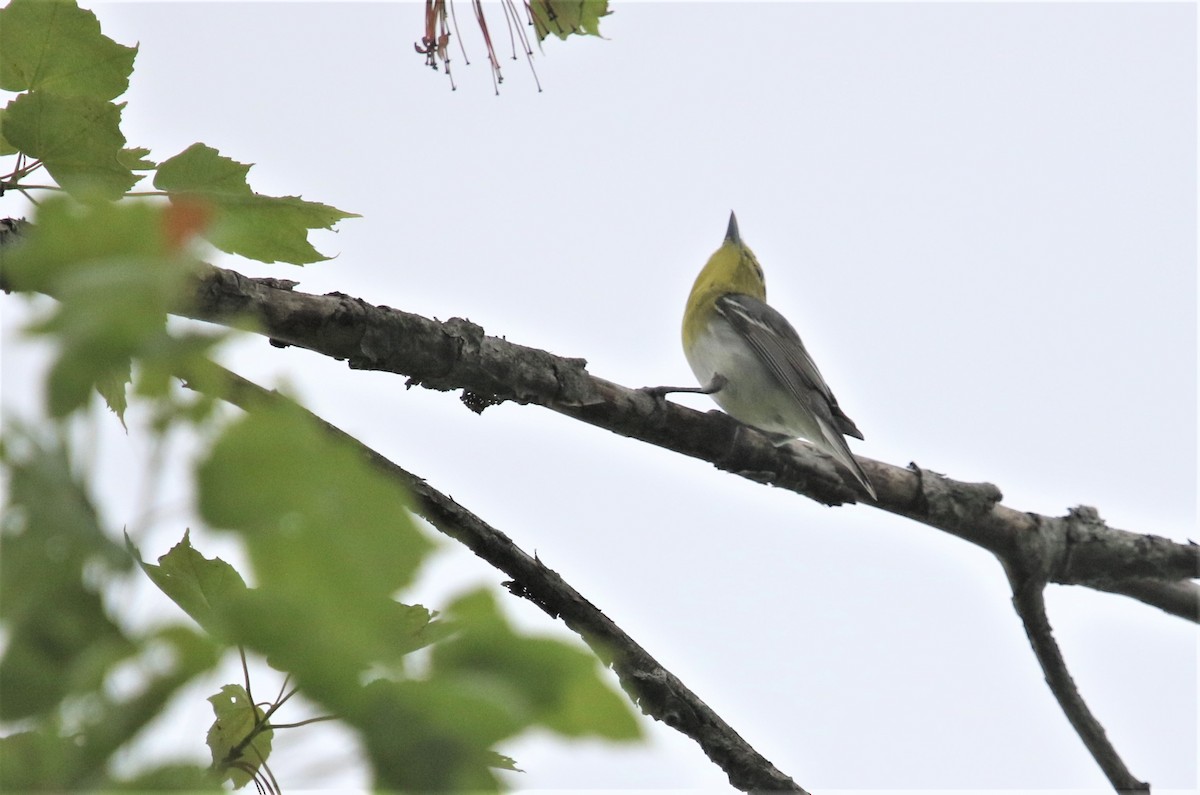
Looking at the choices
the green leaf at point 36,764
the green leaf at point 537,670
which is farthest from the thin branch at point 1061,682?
the green leaf at point 36,764

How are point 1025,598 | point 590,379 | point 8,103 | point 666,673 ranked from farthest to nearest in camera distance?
point 1025,598 → point 590,379 → point 666,673 → point 8,103

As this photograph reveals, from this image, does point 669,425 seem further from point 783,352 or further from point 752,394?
point 783,352

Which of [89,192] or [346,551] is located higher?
[89,192]

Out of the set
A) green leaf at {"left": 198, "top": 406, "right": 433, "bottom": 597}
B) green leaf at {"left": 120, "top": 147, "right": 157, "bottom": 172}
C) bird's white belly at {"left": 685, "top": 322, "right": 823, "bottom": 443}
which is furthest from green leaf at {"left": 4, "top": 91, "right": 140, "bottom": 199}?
bird's white belly at {"left": 685, "top": 322, "right": 823, "bottom": 443}

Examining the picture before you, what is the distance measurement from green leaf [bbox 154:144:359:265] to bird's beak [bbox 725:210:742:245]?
17.8ft

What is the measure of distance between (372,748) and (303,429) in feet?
0.51

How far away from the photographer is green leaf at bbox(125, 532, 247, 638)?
1114 mm

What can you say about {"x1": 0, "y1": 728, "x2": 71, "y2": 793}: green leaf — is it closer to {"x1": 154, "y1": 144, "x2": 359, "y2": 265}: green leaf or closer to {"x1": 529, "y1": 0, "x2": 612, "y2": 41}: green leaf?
{"x1": 154, "y1": 144, "x2": 359, "y2": 265}: green leaf

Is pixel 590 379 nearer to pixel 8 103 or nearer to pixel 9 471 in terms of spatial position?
pixel 8 103

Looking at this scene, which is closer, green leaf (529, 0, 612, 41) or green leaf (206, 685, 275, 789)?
green leaf (206, 685, 275, 789)

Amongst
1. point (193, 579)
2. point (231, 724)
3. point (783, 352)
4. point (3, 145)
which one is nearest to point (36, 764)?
point (193, 579)

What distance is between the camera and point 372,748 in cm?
51

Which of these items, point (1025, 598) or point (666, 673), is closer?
point (666, 673)

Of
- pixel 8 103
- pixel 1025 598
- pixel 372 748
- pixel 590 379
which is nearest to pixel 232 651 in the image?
pixel 372 748
